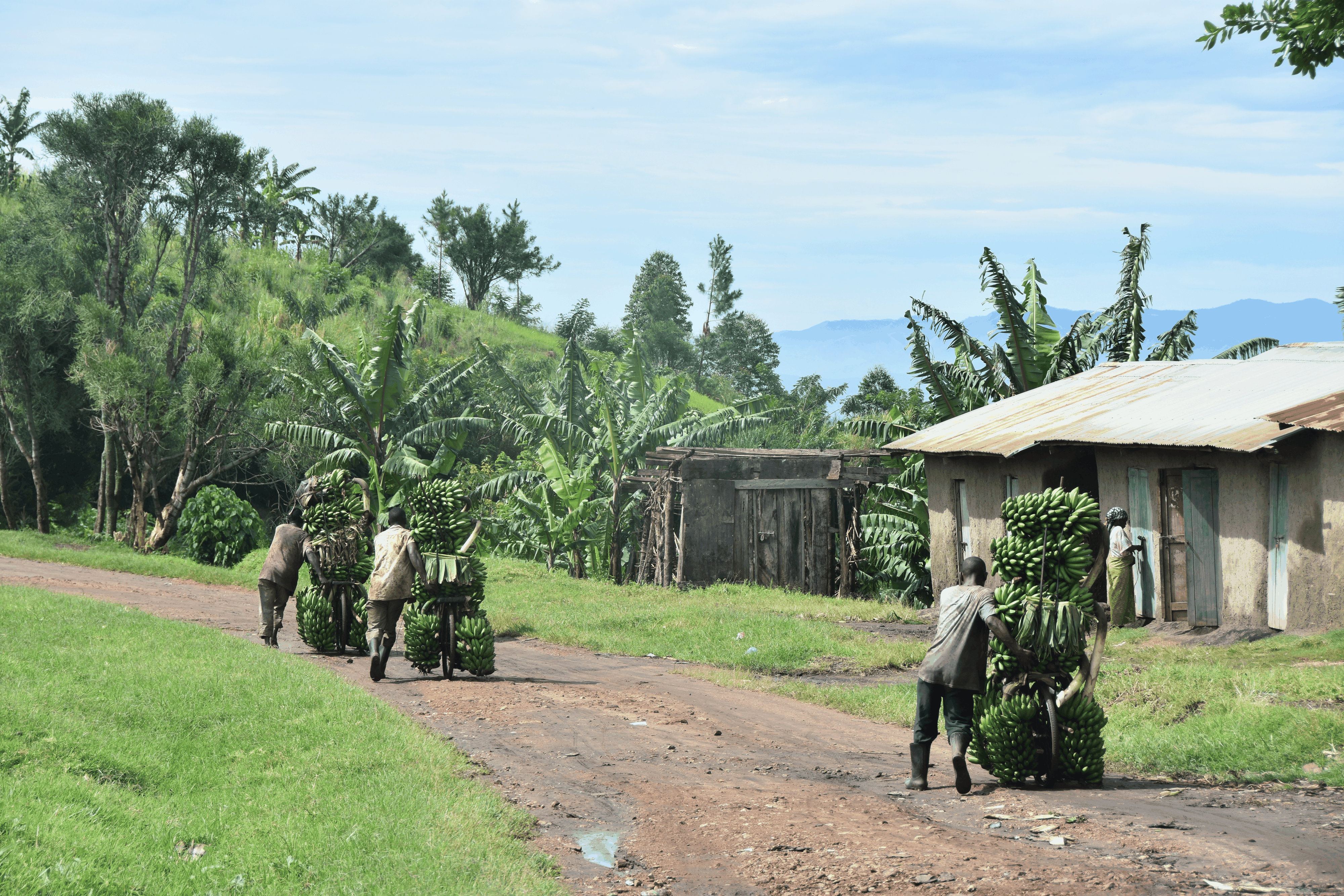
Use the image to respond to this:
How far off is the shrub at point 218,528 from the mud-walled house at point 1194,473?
51.2 feet

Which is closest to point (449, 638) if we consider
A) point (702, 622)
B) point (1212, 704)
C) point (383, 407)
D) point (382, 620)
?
point (382, 620)

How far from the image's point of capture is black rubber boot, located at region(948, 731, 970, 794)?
7730mm

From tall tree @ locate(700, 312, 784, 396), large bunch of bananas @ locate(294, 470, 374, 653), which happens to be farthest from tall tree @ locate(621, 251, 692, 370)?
large bunch of bananas @ locate(294, 470, 374, 653)

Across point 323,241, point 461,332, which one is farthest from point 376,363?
point 323,241

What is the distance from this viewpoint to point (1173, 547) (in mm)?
16234

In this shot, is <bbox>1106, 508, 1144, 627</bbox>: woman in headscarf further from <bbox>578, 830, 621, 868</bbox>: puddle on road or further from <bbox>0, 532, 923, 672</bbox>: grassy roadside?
<bbox>578, 830, 621, 868</bbox>: puddle on road

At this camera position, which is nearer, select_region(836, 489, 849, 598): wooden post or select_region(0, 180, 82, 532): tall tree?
select_region(836, 489, 849, 598): wooden post

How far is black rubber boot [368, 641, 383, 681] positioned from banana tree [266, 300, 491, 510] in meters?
11.7

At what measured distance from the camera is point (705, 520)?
22.7 metres

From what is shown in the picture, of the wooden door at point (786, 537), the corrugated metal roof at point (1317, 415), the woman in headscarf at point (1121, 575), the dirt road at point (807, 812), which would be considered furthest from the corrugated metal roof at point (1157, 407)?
the dirt road at point (807, 812)

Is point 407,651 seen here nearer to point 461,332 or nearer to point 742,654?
point 742,654

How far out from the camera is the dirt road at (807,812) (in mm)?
5945

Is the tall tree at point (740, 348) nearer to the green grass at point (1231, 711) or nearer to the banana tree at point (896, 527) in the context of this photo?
the banana tree at point (896, 527)

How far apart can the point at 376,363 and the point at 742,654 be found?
11944 mm
